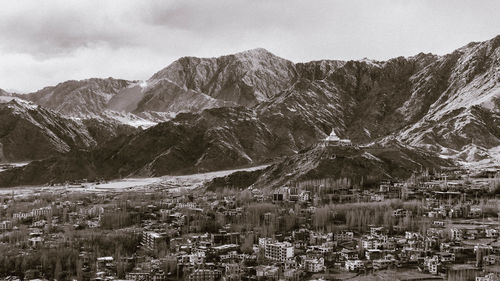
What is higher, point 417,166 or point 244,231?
point 417,166

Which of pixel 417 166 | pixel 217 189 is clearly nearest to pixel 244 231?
pixel 217 189

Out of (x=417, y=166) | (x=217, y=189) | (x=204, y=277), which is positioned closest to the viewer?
(x=204, y=277)

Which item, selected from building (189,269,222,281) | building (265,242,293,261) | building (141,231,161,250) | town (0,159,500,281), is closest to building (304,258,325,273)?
town (0,159,500,281)

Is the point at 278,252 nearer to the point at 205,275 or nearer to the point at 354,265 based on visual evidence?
the point at 354,265

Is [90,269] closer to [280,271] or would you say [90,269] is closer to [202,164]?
[280,271]

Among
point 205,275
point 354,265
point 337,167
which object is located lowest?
point 205,275

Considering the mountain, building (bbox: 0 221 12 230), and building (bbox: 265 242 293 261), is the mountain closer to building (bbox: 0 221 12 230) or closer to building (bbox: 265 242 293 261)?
building (bbox: 0 221 12 230)

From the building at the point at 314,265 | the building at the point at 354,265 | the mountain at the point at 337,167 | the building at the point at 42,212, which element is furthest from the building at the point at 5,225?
the building at the point at 354,265

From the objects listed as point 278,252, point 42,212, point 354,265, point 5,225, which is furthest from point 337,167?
point 354,265

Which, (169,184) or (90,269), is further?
(169,184)
